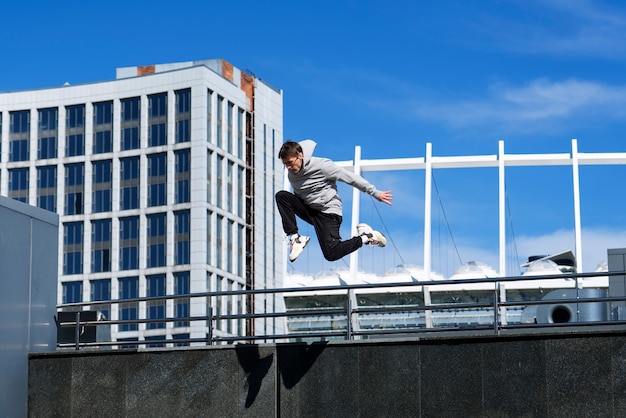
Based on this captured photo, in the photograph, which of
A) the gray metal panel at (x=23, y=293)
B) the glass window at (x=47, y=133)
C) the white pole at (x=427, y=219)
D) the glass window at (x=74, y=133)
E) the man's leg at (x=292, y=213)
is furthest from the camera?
the glass window at (x=47, y=133)

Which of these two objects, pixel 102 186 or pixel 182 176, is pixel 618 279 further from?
pixel 102 186

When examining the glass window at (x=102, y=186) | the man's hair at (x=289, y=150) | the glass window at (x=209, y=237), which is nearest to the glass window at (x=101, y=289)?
the glass window at (x=102, y=186)

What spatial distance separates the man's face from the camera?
54.5 ft

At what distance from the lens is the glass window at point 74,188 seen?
116750 millimetres

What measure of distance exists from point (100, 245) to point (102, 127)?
461 inches

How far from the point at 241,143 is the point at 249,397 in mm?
100083

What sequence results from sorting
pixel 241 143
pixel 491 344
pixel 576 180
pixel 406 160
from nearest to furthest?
1. pixel 491 344
2. pixel 576 180
3. pixel 406 160
4. pixel 241 143

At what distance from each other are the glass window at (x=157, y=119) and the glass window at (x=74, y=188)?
25.4 ft

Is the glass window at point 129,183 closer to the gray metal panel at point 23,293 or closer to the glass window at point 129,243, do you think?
the glass window at point 129,243

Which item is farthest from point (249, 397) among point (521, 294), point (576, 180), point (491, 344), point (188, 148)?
point (521, 294)

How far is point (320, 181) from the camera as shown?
1725 cm

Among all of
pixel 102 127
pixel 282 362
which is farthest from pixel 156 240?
pixel 282 362

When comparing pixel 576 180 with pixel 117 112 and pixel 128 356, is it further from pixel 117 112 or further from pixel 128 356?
pixel 128 356

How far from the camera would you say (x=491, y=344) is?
18641mm
